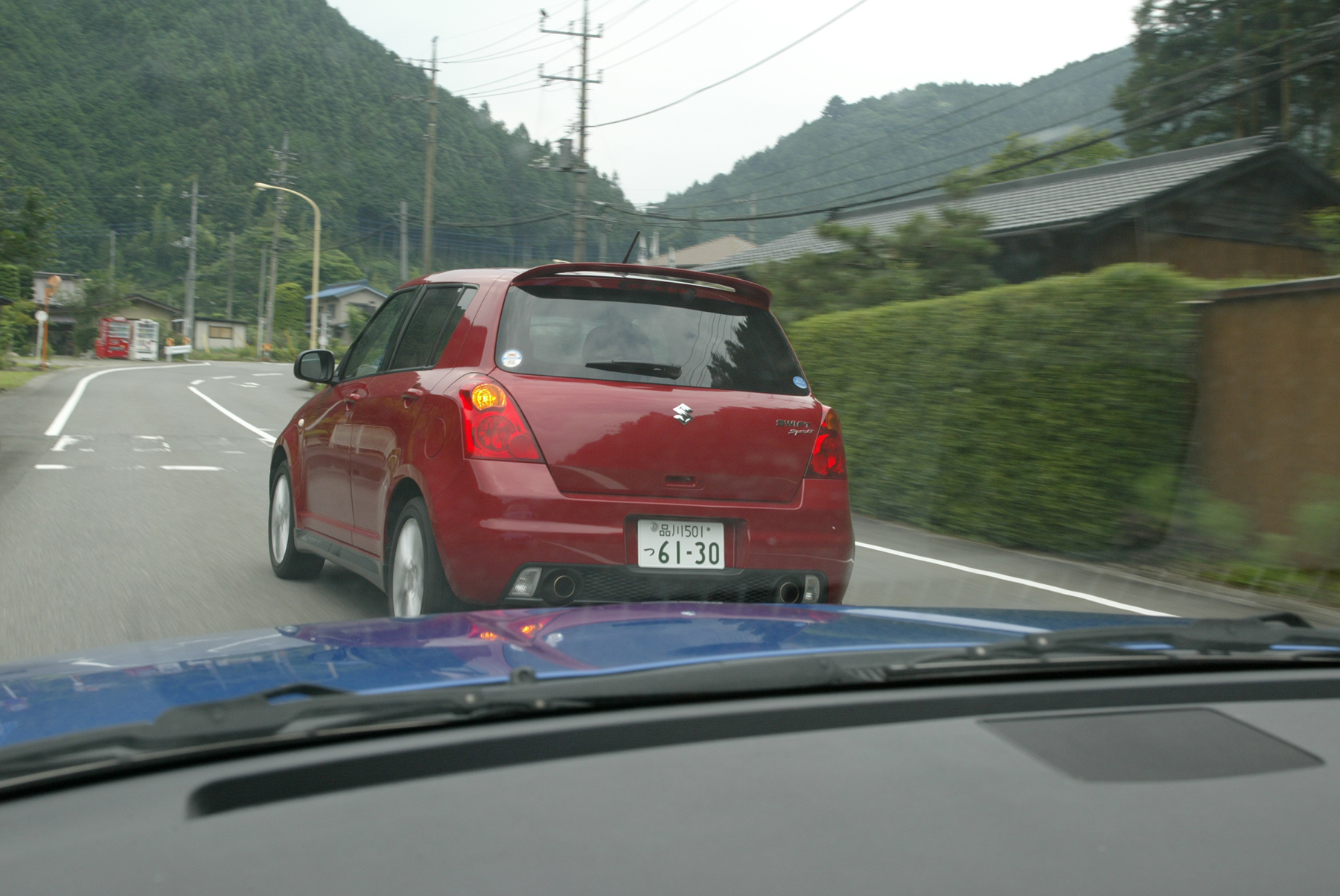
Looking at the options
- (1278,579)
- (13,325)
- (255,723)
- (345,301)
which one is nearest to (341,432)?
(255,723)

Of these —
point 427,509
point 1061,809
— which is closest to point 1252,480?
point 427,509

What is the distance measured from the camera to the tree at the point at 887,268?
1680cm

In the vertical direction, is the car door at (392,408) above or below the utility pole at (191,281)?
below

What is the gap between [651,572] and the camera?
4.46 meters

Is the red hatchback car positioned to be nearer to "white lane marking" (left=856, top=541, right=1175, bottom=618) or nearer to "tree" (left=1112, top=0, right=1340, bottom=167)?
"white lane marking" (left=856, top=541, right=1175, bottom=618)

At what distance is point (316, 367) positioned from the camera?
20.4 feet

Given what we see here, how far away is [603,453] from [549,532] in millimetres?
379

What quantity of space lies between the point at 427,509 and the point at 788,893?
11.2 feet

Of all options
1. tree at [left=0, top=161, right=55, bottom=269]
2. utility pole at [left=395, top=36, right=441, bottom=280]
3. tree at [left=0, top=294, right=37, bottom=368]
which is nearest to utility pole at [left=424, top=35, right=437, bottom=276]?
utility pole at [left=395, top=36, right=441, bottom=280]

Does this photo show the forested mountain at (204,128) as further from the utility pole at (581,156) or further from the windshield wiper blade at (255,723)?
the windshield wiper blade at (255,723)

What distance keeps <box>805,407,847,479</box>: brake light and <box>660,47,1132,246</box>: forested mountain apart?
28.0m

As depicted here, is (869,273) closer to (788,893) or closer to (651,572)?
(651,572)

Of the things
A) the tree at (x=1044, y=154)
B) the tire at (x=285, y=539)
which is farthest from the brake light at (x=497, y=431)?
the tree at (x=1044, y=154)

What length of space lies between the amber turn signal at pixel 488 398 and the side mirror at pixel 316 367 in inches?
79.3
